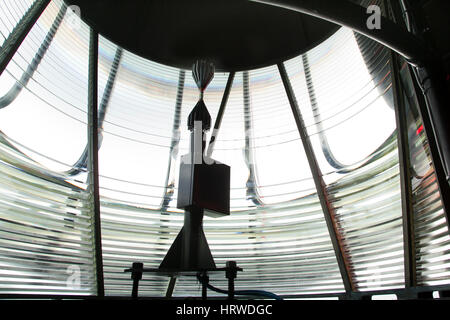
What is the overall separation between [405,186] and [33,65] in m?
3.49

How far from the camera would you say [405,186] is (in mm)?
2986

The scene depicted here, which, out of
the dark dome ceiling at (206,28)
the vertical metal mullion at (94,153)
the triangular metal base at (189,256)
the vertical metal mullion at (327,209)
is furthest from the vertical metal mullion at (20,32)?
the vertical metal mullion at (327,209)

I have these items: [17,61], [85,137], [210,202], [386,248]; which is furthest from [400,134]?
[17,61]

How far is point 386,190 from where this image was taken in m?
3.27

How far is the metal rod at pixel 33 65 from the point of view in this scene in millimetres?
3028

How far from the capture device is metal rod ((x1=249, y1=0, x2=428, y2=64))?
1.88m

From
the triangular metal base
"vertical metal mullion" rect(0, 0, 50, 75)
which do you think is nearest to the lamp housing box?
the triangular metal base

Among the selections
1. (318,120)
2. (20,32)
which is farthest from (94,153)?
(318,120)

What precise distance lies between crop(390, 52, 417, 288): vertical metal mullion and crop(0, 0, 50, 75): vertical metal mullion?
10.4ft

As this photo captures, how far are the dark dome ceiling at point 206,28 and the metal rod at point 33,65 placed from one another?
27 centimetres

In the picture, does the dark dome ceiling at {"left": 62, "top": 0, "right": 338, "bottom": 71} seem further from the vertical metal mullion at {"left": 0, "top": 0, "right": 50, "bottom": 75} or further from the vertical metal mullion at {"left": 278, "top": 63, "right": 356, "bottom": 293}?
the vertical metal mullion at {"left": 278, "top": 63, "right": 356, "bottom": 293}

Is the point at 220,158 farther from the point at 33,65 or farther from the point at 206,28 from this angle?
the point at 33,65

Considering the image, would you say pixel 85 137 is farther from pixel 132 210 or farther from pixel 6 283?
pixel 6 283

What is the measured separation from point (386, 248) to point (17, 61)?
3710 mm
